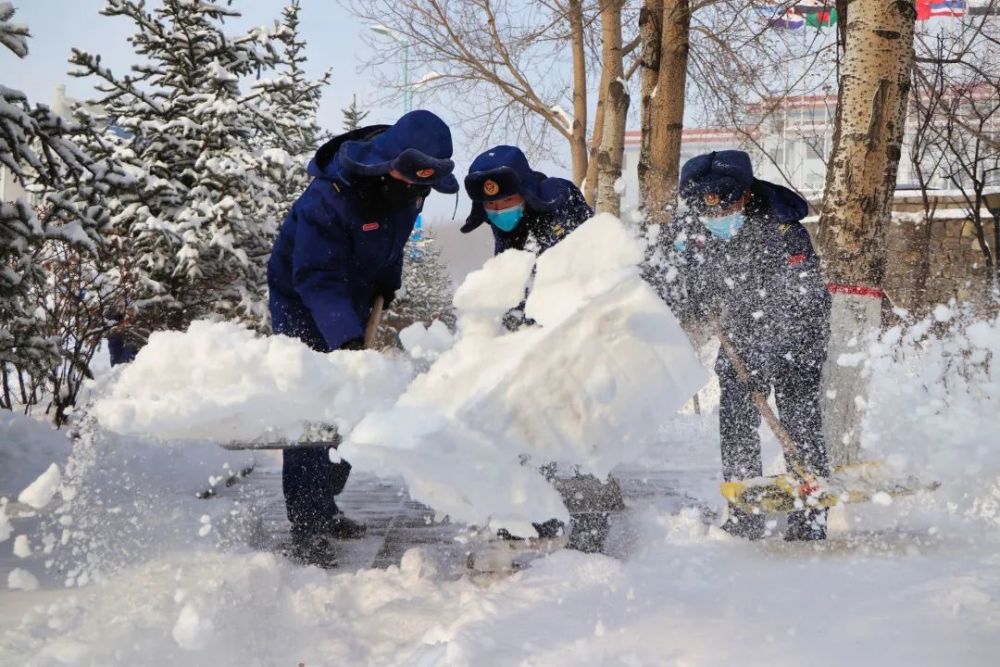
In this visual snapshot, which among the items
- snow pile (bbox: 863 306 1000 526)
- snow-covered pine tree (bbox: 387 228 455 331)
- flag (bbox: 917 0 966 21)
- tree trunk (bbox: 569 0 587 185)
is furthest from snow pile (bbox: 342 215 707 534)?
snow-covered pine tree (bbox: 387 228 455 331)

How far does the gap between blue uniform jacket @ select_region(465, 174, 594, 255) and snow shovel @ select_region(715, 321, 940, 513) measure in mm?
1191

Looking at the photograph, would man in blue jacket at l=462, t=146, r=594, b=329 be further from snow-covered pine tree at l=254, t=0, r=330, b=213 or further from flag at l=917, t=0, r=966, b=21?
flag at l=917, t=0, r=966, b=21

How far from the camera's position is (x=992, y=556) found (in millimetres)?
3418

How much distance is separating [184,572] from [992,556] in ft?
10.1

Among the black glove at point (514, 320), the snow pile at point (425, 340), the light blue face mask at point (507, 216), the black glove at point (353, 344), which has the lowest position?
the black glove at point (353, 344)

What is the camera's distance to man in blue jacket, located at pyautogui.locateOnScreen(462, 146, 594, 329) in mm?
3707

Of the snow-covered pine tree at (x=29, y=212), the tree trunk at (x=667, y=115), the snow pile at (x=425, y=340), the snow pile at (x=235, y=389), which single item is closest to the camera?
the snow pile at (x=235, y=389)

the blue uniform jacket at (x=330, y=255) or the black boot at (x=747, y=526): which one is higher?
the blue uniform jacket at (x=330, y=255)

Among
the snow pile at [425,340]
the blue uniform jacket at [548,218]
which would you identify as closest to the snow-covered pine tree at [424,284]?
the blue uniform jacket at [548,218]

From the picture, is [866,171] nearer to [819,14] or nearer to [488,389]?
[488,389]

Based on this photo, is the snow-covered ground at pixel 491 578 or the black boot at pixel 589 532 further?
the black boot at pixel 589 532

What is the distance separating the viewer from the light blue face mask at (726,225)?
389cm

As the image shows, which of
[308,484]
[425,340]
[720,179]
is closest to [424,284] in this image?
[308,484]

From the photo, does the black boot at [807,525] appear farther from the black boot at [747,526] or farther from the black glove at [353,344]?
the black glove at [353,344]
